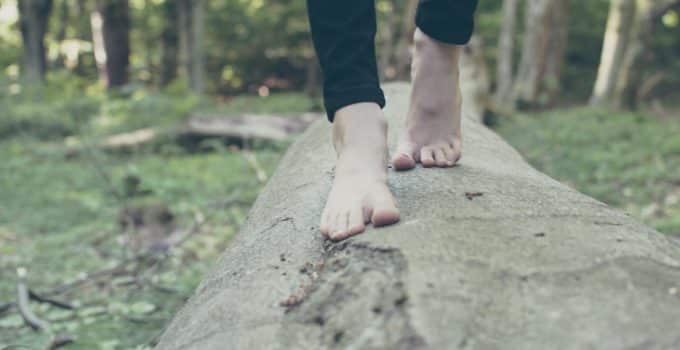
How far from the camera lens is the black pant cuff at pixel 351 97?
174 centimetres

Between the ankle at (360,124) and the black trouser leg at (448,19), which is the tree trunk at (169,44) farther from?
the ankle at (360,124)

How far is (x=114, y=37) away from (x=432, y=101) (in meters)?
11.8

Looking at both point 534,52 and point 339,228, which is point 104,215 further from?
point 534,52

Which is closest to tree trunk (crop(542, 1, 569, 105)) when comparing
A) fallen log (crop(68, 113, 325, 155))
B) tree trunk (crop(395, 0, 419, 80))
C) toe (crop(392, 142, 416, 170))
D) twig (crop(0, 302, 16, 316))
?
tree trunk (crop(395, 0, 419, 80))

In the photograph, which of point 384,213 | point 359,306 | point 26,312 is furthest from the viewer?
point 26,312

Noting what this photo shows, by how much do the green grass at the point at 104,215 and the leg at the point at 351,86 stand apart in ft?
2.81

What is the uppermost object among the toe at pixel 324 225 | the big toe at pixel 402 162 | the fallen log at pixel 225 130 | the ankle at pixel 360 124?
the ankle at pixel 360 124

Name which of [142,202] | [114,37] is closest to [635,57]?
[142,202]

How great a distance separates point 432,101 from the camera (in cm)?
198

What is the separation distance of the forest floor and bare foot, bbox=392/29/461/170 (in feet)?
3.24

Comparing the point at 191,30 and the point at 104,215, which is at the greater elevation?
the point at 191,30

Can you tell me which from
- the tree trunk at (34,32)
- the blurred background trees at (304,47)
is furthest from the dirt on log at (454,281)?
the tree trunk at (34,32)

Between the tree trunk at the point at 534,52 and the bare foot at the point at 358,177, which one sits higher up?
the bare foot at the point at 358,177

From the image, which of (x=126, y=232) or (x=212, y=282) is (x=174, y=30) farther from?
(x=212, y=282)
